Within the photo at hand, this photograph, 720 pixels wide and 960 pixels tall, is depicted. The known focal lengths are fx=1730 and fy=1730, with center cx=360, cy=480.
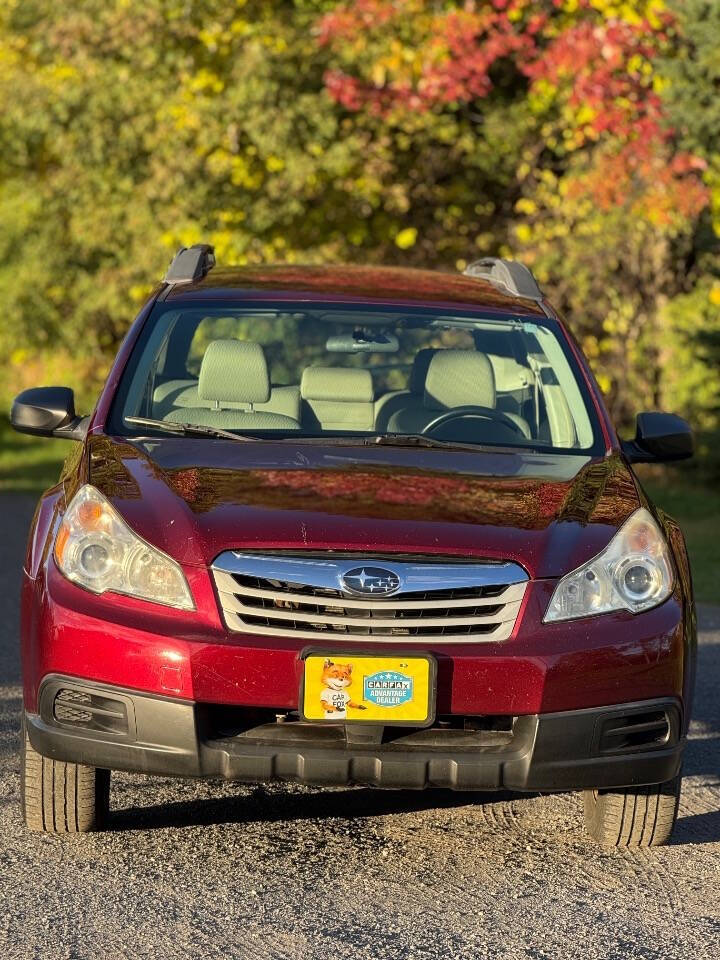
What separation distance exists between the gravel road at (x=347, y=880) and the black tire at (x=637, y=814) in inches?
2.3

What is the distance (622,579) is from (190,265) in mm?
2523

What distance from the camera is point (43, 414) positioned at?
19.3 ft

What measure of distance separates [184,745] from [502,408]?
2.18 m

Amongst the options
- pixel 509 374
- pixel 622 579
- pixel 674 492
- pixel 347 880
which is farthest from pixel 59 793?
pixel 674 492

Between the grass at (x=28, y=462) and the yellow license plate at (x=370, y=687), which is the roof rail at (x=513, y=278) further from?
the grass at (x=28, y=462)

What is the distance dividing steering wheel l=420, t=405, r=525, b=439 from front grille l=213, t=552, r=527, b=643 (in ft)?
4.68

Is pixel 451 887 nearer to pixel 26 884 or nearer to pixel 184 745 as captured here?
pixel 184 745

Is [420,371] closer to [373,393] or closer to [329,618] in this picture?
[373,393]

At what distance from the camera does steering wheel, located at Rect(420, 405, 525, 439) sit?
6051 mm

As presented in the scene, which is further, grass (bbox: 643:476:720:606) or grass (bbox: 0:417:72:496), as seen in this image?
grass (bbox: 0:417:72:496)

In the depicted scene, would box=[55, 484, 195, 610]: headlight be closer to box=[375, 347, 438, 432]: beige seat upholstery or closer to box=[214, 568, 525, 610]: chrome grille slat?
box=[214, 568, 525, 610]: chrome grille slat

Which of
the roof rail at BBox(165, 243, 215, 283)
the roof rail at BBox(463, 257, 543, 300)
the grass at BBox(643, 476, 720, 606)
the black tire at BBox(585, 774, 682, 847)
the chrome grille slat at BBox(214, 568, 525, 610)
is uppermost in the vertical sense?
the roof rail at BBox(165, 243, 215, 283)

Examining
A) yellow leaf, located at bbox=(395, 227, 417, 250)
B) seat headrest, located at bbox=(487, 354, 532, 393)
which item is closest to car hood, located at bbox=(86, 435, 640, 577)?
seat headrest, located at bbox=(487, 354, 532, 393)

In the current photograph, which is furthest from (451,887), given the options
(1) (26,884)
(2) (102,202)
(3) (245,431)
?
(2) (102,202)
